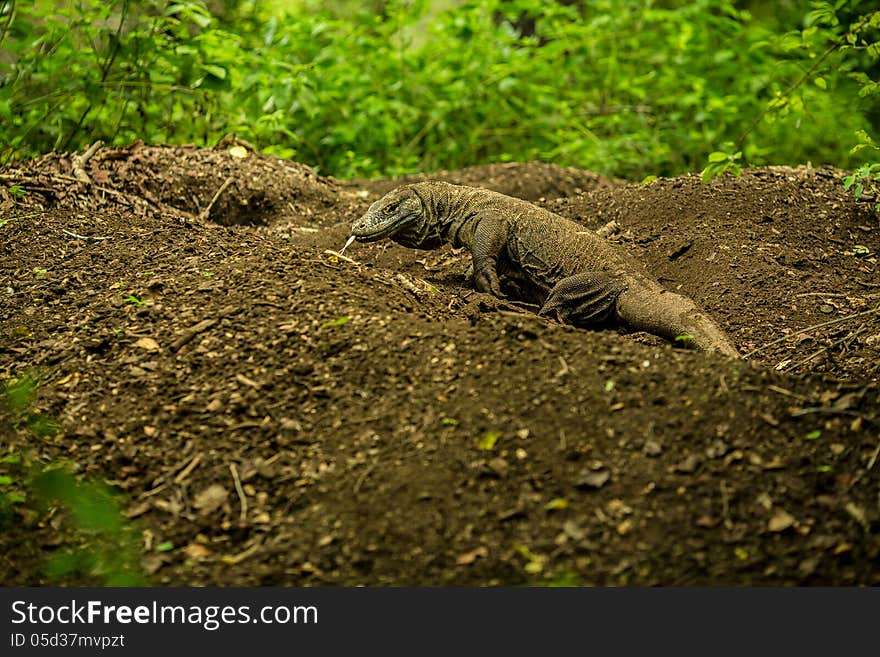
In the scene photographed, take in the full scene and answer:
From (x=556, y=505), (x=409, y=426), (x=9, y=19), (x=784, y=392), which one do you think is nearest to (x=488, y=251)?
(x=409, y=426)

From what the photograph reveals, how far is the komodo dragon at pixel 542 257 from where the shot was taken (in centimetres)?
462

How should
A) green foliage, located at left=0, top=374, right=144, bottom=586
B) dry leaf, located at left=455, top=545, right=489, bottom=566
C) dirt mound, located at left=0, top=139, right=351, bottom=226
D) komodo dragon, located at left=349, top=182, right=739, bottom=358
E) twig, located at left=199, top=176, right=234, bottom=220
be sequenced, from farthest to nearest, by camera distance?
twig, located at left=199, top=176, right=234, bottom=220 < dirt mound, located at left=0, top=139, right=351, bottom=226 < komodo dragon, located at left=349, top=182, right=739, bottom=358 < green foliage, located at left=0, top=374, right=144, bottom=586 < dry leaf, located at left=455, top=545, right=489, bottom=566

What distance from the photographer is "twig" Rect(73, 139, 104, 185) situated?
237 inches

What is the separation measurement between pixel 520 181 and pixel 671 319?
2956mm

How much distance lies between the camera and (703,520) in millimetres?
2977

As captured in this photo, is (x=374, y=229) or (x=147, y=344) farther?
(x=374, y=229)

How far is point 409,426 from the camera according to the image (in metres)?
3.40

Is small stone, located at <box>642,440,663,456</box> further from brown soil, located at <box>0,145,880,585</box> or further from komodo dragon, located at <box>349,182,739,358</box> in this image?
komodo dragon, located at <box>349,182,739,358</box>

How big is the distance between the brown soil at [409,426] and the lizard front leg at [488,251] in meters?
0.15

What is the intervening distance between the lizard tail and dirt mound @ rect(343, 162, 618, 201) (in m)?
2.48

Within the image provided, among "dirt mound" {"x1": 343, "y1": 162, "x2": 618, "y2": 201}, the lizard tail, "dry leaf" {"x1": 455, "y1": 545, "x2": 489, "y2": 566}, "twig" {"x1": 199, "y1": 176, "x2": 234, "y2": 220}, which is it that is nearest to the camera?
"dry leaf" {"x1": 455, "y1": 545, "x2": 489, "y2": 566}

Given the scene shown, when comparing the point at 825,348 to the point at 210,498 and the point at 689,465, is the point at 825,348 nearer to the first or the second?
the point at 689,465

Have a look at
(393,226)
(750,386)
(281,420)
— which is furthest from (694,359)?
(393,226)

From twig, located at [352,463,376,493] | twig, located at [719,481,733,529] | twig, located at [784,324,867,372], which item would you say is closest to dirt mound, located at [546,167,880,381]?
twig, located at [784,324,867,372]
